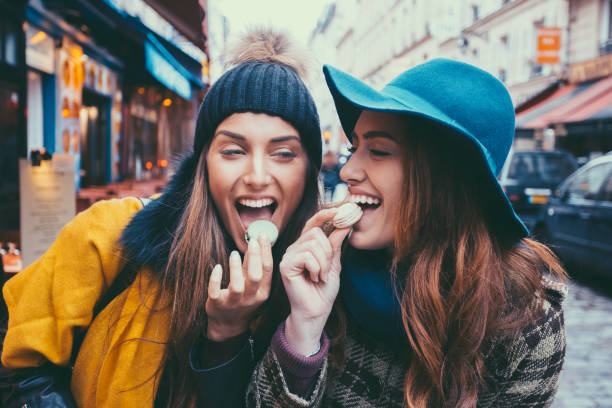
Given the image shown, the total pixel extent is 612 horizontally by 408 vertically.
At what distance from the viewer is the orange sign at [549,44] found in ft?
54.4

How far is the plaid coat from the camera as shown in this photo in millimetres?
1591

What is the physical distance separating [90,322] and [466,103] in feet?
5.37

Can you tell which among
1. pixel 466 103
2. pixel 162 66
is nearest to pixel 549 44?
pixel 162 66

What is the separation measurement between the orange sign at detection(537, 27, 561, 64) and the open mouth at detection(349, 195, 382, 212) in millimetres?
17770

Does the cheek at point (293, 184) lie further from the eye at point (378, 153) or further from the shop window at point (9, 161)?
the shop window at point (9, 161)

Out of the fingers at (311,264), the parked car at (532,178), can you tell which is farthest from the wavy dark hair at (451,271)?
the parked car at (532,178)

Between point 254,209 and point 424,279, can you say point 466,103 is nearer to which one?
point 424,279

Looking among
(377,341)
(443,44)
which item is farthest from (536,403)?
(443,44)

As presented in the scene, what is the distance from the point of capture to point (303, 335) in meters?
1.60

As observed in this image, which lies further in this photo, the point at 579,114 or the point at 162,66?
the point at 579,114

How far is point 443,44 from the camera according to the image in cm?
2905

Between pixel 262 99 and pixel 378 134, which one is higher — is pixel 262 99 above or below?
above

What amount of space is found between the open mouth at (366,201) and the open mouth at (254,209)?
1.22 feet

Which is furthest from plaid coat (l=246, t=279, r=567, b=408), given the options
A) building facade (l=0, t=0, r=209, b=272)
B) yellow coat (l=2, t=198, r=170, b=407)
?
building facade (l=0, t=0, r=209, b=272)
